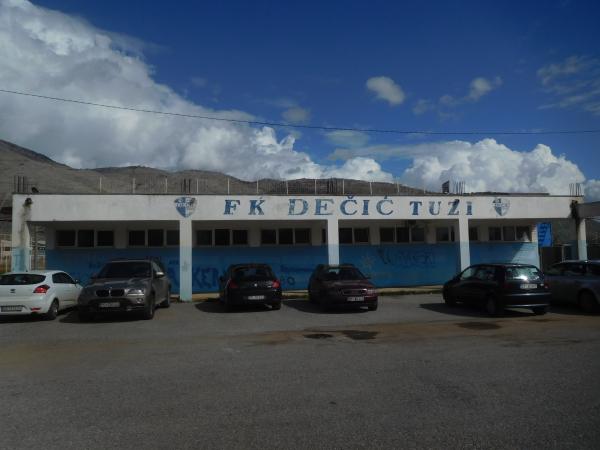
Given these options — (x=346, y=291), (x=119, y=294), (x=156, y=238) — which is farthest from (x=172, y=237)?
(x=346, y=291)

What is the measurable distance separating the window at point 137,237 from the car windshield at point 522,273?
15.1 meters

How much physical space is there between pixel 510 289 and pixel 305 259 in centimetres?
1028

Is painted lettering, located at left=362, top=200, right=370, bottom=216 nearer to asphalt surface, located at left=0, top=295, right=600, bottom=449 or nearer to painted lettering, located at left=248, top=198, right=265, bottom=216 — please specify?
painted lettering, located at left=248, top=198, right=265, bottom=216

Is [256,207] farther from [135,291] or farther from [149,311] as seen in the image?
[135,291]

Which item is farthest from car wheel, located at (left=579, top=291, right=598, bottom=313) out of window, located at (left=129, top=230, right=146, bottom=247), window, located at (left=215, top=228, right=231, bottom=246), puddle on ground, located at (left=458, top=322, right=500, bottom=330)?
window, located at (left=129, top=230, right=146, bottom=247)

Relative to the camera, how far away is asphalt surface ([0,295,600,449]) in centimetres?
458

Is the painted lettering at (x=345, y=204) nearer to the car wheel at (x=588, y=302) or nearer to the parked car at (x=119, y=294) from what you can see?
the parked car at (x=119, y=294)

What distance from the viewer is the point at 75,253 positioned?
68.6 feet

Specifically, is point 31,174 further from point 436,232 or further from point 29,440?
point 29,440

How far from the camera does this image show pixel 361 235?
77.4ft

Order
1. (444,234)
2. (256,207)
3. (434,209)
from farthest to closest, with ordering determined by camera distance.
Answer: (444,234) → (434,209) → (256,207)

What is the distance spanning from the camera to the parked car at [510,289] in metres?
13.3

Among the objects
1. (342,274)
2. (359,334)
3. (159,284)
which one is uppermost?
(342,274)

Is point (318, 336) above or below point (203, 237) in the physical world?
below
